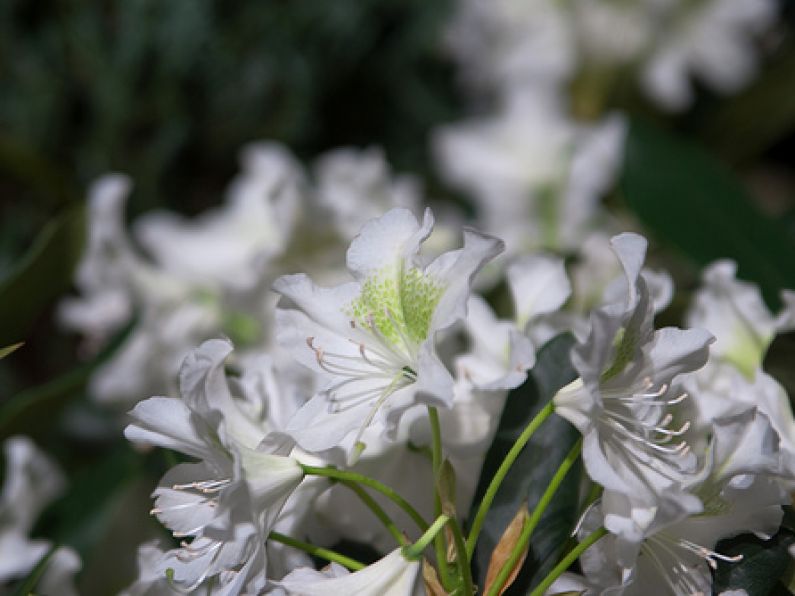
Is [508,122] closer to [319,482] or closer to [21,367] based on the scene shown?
[319,482]

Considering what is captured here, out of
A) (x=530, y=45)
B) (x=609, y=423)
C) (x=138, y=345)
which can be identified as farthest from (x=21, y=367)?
(x=609, y=423)

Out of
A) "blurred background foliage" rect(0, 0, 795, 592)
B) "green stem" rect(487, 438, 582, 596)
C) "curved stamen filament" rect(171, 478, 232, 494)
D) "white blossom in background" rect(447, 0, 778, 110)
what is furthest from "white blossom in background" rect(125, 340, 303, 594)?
"white blossom in background" rect(447, 0, 778, 110)

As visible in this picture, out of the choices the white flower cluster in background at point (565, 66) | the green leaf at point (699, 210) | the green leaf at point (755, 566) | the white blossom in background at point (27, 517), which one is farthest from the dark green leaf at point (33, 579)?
the white flower cluster in background at point (565, 66)

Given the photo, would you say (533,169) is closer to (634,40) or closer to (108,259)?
(634,40)

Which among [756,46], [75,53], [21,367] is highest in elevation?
[75,53]

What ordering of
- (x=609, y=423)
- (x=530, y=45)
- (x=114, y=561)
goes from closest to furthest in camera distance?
(x=609, y=423), (x=114, y=561), (x=530, y=45)

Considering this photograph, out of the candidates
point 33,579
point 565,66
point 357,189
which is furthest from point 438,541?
point 565,66
